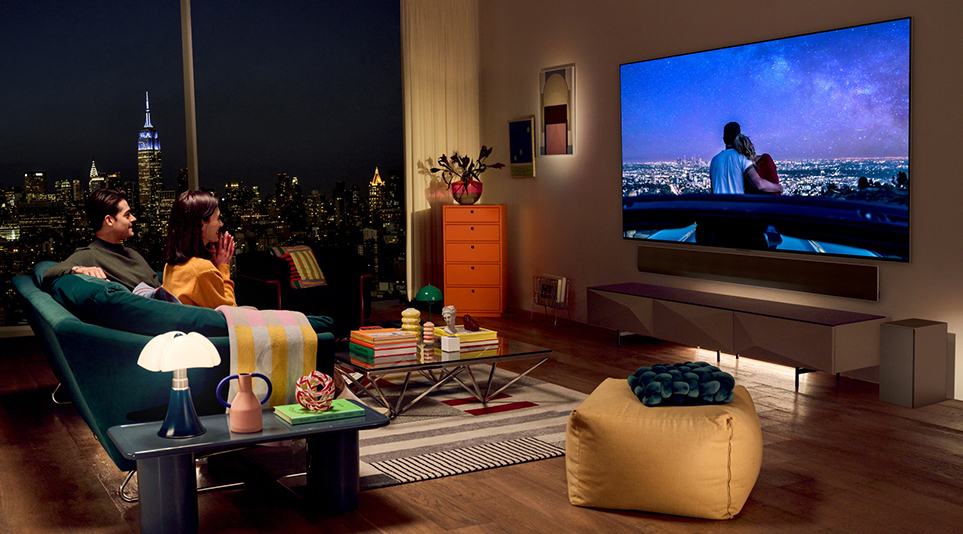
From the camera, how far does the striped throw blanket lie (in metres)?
3.28

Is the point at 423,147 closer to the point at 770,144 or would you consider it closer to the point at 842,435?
the point at 770,144

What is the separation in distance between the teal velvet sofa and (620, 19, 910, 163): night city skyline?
3416 mm

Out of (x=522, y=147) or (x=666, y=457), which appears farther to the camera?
(x=522, y=147)

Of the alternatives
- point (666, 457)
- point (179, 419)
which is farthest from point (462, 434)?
point (179, 419)

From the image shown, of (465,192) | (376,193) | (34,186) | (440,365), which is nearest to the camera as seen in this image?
(440,365)

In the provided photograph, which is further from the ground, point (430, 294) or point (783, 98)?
point (783, 98)

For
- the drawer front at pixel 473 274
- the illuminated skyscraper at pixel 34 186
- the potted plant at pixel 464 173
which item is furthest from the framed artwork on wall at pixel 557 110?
the illuminated skyscraper at pixel 34 186

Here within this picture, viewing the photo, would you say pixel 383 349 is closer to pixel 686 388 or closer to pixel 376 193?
pixel 686 388

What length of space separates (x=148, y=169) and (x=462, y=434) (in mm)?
4591

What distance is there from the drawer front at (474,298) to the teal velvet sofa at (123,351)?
14.9 feet

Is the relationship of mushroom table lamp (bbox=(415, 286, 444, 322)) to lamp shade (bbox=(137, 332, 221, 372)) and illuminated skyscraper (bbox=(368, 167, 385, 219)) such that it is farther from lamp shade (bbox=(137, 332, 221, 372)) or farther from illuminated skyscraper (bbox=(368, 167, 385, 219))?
lamp shade (bbox=(137, 332, 221, 372))

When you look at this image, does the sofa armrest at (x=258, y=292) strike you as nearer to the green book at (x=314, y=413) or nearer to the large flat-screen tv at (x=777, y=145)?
the large flat-screen tv at (x=777, y=145)

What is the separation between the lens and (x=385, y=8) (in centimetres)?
857

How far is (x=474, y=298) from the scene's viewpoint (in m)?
7.98
